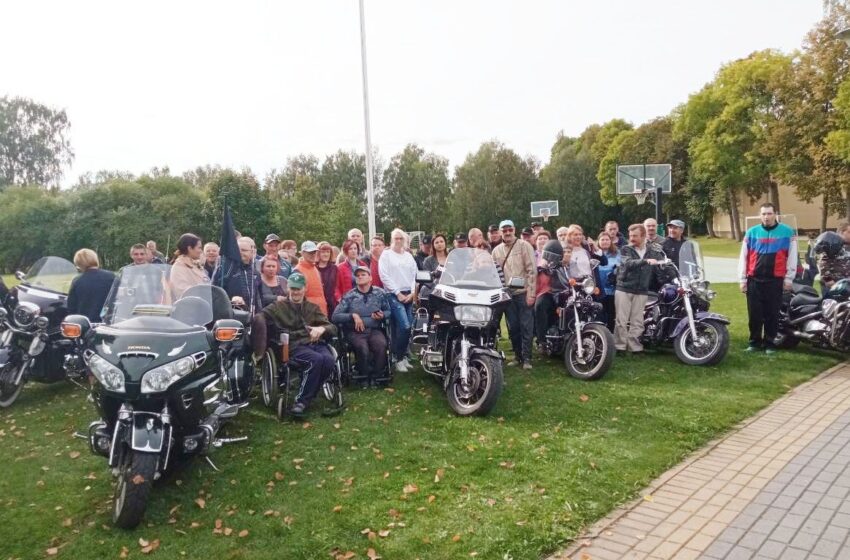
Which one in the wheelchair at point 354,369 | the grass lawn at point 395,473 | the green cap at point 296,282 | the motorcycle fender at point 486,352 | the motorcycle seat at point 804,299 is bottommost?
the grass lawn at point 395,473

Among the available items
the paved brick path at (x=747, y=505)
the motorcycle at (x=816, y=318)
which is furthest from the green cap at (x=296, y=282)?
the motorcycle at (x=816, y=318)

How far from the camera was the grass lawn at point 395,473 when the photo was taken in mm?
3895

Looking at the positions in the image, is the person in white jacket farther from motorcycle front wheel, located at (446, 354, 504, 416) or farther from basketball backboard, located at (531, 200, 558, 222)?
A: basketball backboard, located at (531, 200, 558, 222)

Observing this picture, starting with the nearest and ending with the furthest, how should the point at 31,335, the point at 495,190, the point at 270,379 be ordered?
the point at 270,379
the point at 31,335
the point at 495,190

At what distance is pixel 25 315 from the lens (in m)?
7.26

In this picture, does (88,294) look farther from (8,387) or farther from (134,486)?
(134,486)

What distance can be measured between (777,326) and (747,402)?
286 cm

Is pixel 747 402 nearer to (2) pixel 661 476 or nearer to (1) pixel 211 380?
(2) pixel 661 476

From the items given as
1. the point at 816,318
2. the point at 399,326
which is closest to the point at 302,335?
the point at 399,326

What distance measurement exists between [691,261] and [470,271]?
3.55m

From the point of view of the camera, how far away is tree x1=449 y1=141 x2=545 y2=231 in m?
52.6

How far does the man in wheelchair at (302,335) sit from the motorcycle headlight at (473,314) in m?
1.31

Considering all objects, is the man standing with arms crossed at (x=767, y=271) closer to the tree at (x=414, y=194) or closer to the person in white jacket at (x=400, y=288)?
the person in white jacket at (x=400, y=288)

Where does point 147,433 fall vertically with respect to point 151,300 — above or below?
below
